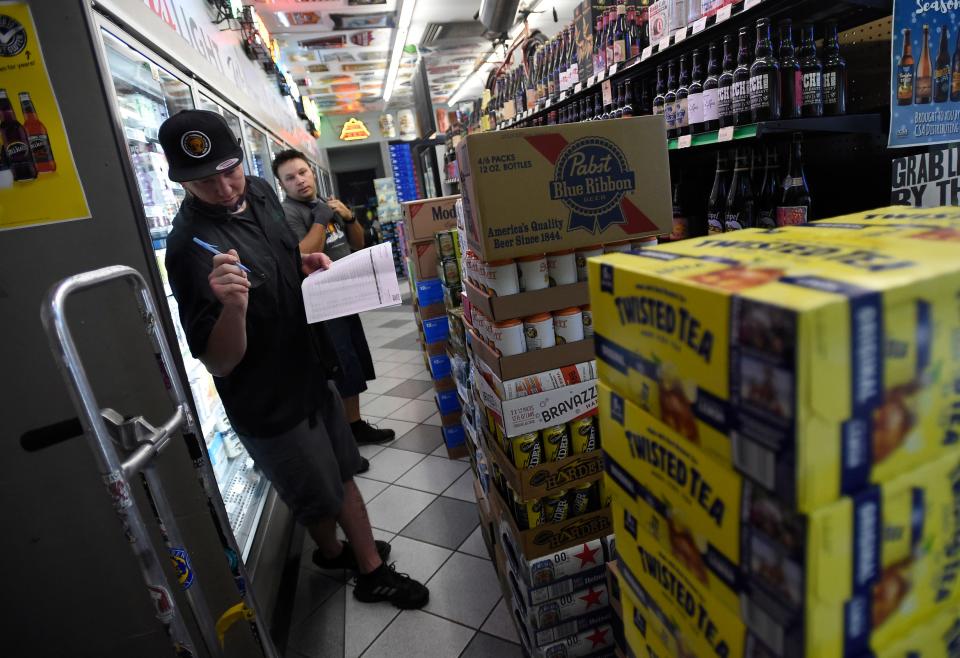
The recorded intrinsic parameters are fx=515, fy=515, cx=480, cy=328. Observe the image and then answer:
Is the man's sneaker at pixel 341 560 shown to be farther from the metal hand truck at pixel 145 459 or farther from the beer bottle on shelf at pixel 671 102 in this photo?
the beer bottle on shelf at pixel 671 102

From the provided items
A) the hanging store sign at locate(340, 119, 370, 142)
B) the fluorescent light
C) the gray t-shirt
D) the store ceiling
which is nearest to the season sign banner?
the gray t-shirt

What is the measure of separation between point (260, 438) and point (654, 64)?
2.63m

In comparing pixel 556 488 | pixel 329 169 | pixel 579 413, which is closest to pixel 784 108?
pixel 579 413

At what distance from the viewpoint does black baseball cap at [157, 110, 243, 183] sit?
1.55 meters

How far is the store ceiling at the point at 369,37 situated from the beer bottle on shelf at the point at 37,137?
5.21 meters

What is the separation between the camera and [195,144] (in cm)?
156

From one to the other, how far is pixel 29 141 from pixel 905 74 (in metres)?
2.60

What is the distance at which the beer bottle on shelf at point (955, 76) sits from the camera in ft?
5.41

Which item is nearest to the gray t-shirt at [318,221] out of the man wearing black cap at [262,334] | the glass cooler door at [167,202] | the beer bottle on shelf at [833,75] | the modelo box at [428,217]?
the modelo box at [428,217]

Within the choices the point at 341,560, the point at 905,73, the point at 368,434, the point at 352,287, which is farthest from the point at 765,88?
the point at 368,434

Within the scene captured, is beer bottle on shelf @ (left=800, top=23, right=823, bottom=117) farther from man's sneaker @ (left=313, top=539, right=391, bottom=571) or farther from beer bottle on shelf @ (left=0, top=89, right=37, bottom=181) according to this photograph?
man's sneaker @ (left=313, top=539, right=391, bottom=571)

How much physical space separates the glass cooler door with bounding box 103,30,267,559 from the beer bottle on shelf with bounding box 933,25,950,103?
268 centimetres

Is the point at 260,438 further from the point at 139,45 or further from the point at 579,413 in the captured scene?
the point at 139,45

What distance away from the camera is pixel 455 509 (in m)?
2.89
